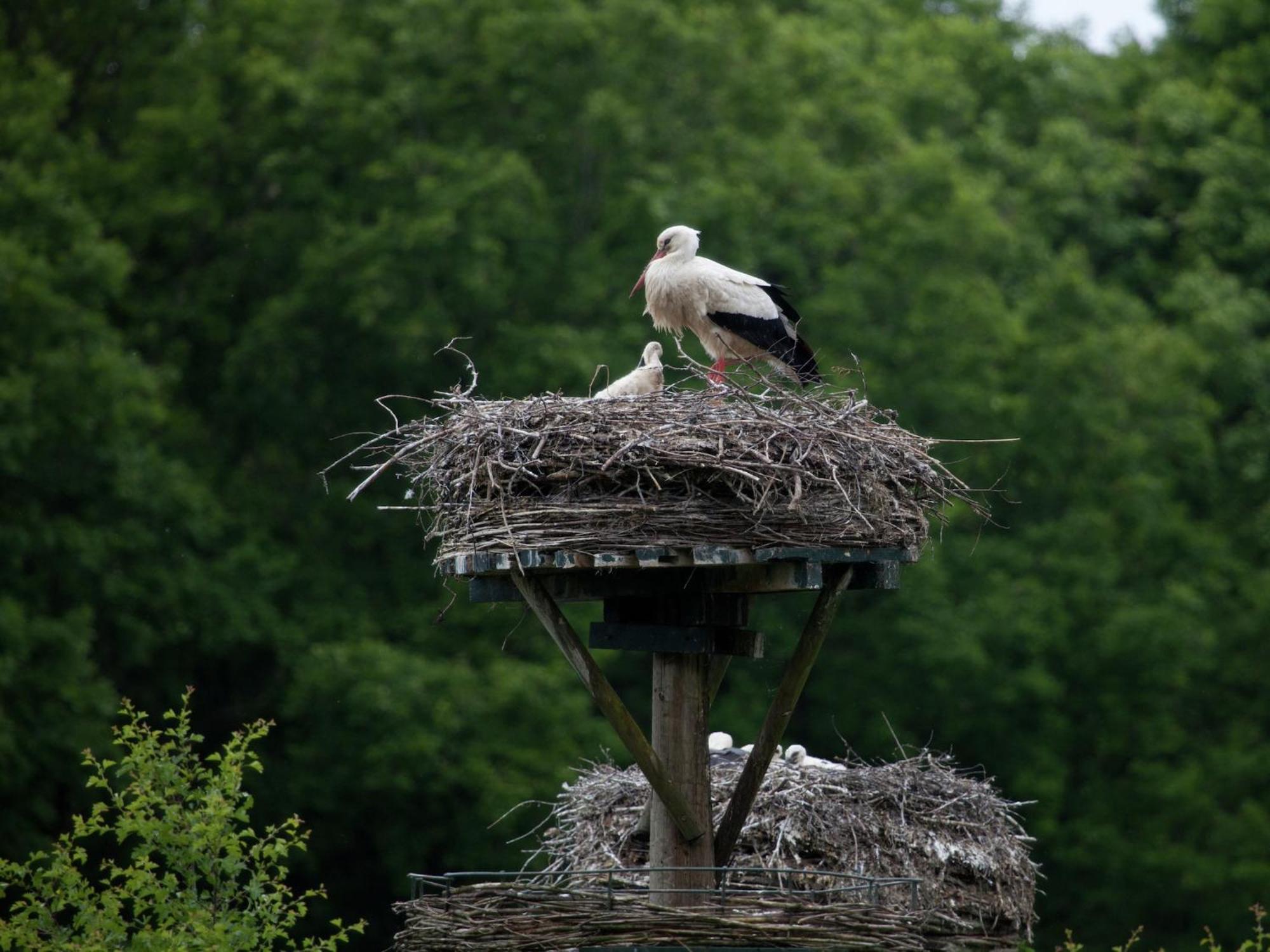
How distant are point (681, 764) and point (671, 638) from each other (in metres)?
0.50

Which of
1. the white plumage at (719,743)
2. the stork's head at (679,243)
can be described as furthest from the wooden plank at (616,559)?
the stork's head at (679,243)

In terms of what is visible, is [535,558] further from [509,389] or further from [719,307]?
[509,389]

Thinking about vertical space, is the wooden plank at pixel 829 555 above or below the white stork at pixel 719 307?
below

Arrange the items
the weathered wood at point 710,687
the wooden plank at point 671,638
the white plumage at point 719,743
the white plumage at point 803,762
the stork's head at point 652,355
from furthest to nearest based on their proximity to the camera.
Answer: the stork's head at point 652,355, the white plumage at point 719,743, the white plumage at point 803,762, the weathered wood at point 710,687, the wooden plank at point 671,638

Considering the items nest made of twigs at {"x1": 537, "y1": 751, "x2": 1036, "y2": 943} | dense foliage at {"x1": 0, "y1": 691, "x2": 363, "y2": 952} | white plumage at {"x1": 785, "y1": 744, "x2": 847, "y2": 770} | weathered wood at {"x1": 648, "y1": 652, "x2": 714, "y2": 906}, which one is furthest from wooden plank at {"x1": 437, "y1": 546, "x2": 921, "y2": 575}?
white plumage at {"x1": 785, "y1": 744, "x2": 847, "y2": 770}

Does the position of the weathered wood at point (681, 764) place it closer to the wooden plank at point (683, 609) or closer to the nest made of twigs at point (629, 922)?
the wooden plank at point (683, 609)

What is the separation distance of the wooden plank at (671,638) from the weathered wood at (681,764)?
92 millimetres

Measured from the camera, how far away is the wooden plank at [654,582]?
7.62 metres

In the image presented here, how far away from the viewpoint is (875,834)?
350 inches

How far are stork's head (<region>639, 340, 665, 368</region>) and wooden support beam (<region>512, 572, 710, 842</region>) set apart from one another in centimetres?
266

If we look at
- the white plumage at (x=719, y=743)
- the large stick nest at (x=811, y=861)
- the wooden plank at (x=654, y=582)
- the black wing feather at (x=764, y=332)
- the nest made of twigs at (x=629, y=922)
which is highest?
the black wing feather at (x=764, y=332)

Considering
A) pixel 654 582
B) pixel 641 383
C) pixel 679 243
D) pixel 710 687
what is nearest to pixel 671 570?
pixel 654 582

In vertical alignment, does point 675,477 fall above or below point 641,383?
below

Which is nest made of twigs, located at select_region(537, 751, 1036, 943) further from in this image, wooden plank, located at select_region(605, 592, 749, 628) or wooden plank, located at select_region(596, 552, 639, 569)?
wooden plank, located at select_region(596, 552, 639, 569)
